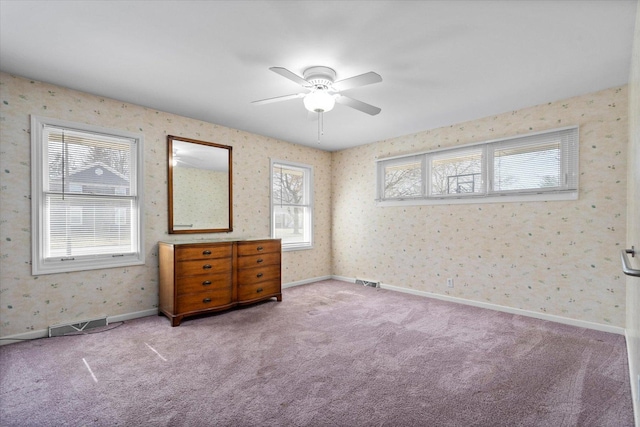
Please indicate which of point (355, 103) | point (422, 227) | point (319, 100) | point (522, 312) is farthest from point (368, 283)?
point (319, 100)

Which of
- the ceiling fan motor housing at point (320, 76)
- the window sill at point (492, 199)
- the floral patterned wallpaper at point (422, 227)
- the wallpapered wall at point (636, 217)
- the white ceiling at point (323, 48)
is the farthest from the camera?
the window sill at point (492, 199)

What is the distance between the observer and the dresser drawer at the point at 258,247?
3.91m

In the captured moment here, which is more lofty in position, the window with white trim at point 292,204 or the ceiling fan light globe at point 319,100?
the ceiling fan light globe at point 319,100

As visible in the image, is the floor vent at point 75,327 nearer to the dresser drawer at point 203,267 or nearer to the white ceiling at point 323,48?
the dresser drawer at point 203,267

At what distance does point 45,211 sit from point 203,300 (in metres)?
1.76

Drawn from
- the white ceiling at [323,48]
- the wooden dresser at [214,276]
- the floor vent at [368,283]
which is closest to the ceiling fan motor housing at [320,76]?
the white ceiling at [323,48]

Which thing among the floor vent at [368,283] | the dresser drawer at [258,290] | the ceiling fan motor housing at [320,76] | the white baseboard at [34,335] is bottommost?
the floor vent at [368,283]

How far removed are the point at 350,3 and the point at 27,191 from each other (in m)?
3.29

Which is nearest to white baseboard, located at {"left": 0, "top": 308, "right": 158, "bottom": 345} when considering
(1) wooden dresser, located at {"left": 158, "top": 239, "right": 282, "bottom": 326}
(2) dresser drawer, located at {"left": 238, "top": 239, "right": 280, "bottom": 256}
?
(1) wooden dresser, located at {"left": 158, "top": 239, "right": 282, "bottom": 326}

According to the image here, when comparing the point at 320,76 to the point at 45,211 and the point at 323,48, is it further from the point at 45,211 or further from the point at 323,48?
the point at 45,211

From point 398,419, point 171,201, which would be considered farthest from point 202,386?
point 171,201

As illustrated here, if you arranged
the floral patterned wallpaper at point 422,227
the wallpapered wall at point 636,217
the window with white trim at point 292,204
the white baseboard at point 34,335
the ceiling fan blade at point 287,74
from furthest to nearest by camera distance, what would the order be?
the window with white trim at point 292,204, the floral patterned wallpaper at point 422,227, the white baseboard at point 34,335, the ceiling fan blade at point 287,74, the wallpapered wall at point 636,217

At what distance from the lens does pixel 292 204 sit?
5.25 meters

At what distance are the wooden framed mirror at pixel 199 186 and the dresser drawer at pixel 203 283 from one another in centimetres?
74
